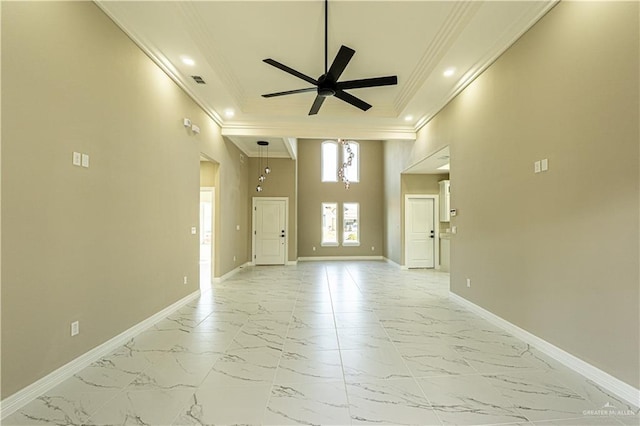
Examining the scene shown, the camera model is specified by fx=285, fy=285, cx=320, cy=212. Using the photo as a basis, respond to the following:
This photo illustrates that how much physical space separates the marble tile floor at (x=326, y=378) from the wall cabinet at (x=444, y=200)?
3904 mm

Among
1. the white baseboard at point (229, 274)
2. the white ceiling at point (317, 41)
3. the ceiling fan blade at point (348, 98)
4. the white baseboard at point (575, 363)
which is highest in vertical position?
the white ceiling at point (317, 41)

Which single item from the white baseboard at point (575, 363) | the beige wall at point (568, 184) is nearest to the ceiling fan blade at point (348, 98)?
the beige wall at point (568, 184)

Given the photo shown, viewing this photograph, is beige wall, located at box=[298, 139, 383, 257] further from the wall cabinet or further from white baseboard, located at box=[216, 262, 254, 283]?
the wall cabinet

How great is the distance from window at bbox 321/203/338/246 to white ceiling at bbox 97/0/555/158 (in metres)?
5.13

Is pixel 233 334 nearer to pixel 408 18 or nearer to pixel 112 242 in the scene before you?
pixel 112 242

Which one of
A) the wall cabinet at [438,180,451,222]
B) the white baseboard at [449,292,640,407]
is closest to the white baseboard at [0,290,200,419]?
the white baseboard at [449,292,640,407]

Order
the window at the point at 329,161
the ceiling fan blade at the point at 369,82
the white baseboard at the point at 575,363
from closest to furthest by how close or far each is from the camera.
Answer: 1. the white baseboard at the point at 575,363
2. the ceiling fan blade at the point at 369,82
3. the window at the point at 329,161

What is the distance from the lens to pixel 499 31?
2943mm

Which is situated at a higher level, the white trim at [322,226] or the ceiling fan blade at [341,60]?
the ceiling fan blade at [341,60]

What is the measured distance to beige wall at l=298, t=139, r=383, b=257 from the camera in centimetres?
989

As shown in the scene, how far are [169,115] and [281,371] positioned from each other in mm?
3422

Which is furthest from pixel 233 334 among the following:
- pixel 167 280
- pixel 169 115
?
pixel 169 115

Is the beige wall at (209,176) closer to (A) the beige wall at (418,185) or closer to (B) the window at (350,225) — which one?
(A) the beige wall at (418,185)

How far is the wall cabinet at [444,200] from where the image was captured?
23.8ft
